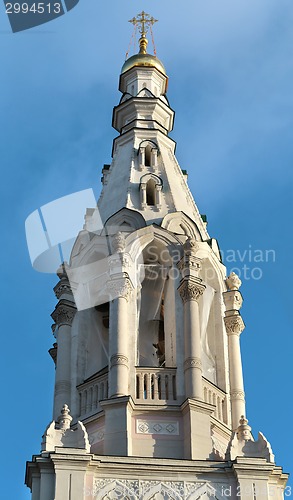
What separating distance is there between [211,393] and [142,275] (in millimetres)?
3848

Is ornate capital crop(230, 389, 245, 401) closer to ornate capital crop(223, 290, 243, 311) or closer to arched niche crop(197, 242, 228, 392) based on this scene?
arched niche crop(197, 242, 228, 392)

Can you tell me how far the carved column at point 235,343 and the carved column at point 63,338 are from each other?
411 cm

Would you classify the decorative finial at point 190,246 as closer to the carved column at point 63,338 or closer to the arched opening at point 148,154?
the carved column at point 63,338

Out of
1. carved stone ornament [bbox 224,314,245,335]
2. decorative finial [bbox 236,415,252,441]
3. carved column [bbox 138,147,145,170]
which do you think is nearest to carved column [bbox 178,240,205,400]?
decorative finial [bbox 236,415,252,441]

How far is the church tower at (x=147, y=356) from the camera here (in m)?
29.2

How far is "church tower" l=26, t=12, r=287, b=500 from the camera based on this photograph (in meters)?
29.2

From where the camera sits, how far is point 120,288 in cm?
3319

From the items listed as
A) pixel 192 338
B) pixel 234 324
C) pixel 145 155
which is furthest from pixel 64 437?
pixel 145 155

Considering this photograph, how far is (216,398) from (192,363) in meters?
1.44

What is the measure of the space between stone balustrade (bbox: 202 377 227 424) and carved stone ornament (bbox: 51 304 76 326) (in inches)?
161

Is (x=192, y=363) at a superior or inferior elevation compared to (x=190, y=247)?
inferior

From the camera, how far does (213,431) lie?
31.8 meters

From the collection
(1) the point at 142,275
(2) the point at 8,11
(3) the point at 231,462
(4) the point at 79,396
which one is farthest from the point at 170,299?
(2) the point at 8,11

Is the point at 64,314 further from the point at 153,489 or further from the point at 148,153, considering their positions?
the point at 153,489
